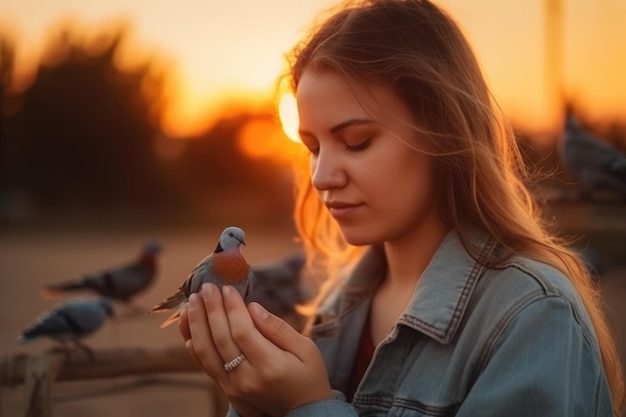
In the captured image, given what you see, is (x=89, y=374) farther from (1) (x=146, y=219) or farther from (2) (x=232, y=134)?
(1) (x=146, y=219)

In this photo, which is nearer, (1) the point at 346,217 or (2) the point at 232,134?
(1) the point at 346,217

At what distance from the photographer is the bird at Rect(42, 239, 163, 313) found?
766cm

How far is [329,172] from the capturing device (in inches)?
76.2

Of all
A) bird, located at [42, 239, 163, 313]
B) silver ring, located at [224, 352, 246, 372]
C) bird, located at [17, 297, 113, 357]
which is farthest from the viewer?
bird, located at [42, 239, 163, 313]

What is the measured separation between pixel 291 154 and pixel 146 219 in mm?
31196

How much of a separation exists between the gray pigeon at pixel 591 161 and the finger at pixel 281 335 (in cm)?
343

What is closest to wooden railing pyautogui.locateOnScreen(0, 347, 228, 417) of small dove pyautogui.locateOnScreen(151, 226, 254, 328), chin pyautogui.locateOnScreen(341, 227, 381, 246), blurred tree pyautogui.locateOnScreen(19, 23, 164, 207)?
small dove pyautogui.locateOnScreen(151, 226, 254, 328)

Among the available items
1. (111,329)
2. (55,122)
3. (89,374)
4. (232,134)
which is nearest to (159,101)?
(55,122)

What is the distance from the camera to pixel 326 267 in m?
3.02

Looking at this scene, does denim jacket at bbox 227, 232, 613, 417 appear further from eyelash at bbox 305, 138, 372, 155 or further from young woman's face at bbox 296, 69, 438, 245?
eyelash at bbox 305, 138, 372, 155

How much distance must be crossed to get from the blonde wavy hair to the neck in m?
0.06

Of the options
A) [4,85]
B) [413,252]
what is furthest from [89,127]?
[413,252]

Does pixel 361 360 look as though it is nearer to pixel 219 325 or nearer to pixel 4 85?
pixel 219 325

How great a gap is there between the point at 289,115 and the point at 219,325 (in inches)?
32.0
